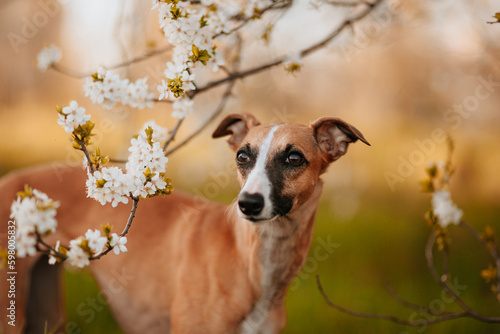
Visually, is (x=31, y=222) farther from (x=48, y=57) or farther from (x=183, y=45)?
(x=48, y=57)

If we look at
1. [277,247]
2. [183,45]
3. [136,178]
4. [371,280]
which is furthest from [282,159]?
[371,280]

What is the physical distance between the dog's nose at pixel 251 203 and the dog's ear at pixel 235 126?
86 centimetres

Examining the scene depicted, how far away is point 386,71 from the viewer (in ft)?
28.9

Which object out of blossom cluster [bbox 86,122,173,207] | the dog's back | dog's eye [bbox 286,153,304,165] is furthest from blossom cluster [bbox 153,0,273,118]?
the dog's back

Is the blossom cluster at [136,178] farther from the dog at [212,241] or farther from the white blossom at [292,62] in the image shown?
the white blossom at [292,62]

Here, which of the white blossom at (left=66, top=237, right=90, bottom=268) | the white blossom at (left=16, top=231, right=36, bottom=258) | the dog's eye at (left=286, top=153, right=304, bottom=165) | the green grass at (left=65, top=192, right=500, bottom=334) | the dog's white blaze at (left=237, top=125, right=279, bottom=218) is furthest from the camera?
the green grass at (left=65, top=192, right=500, bottom=334)

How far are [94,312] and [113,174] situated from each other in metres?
3.31

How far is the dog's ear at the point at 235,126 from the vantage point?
3.14 m

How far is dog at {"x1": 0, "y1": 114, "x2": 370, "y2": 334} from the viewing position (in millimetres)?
2732

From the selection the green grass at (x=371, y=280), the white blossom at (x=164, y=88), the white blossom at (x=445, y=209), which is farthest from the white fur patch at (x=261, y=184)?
the green grass at (x=371, y=280)

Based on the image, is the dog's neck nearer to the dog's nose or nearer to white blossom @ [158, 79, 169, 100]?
the dog's nose

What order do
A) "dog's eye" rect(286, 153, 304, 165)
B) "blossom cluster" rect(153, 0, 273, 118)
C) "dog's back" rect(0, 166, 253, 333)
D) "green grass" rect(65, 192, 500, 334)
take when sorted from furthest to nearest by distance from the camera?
1. "green grass" rect(65, 192, 500, 334)
2. "dog's back" rect(0, 166, 253, 333)
3. "dog's eye" rect(286, 153, 304, 165)
4. "blossom cluster" rect(153, 0, 273, 118)

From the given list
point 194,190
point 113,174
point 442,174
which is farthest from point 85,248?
point 194,190

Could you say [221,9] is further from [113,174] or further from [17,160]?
[17,160]
